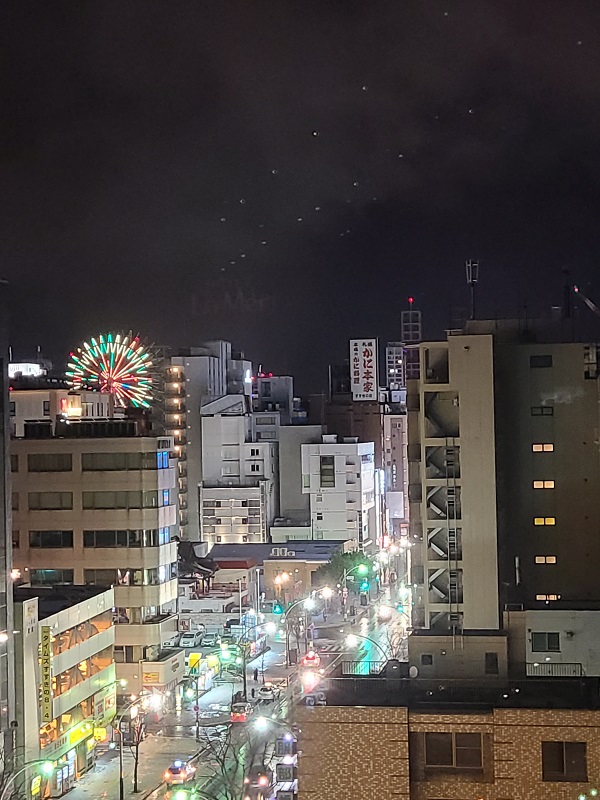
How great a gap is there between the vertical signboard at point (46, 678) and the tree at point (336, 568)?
108ft

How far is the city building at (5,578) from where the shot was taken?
29.2 metres

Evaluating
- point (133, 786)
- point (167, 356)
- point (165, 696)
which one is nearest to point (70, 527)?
point (165, 696)

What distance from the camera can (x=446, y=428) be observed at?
3738cm

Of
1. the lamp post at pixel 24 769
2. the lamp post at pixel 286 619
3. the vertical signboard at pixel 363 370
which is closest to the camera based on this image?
the lamp post at pixel 24 769

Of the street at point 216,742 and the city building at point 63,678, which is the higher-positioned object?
the city building at point 63,678

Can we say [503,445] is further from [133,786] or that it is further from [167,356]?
[167,356]

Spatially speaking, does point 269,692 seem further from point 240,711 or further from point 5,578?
point 5,578

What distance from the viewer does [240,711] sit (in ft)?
122

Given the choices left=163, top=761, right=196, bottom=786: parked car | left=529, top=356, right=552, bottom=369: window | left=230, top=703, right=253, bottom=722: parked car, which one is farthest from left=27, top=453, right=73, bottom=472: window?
left=529, top=356, right=552, bottom=369: window

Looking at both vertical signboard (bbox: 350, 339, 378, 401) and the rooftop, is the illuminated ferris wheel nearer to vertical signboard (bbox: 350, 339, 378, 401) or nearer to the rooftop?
vertical signboard (bbox: 350, 339, 378, 401)

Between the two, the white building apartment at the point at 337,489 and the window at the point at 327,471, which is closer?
the white building apartment at the point at 337,489

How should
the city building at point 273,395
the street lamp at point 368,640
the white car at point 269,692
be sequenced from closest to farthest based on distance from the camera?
the street lamp at point 368,640, the white car at point 269,692, the city building at point 273,395

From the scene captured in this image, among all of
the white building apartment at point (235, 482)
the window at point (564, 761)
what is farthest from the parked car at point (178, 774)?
the white building apartment at point (235, 482)

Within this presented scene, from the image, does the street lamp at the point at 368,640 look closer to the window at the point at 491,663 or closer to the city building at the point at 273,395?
the window at the point at 491,663
